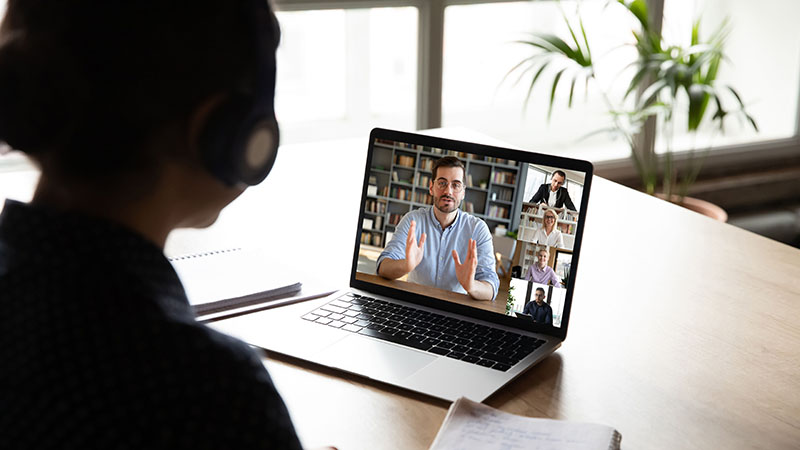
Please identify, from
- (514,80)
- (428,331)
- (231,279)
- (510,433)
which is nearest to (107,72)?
(510,433)

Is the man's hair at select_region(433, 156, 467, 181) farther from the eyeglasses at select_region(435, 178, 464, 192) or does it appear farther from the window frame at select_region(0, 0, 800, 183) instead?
the window frame at select_region(0, 0, 800, 183)

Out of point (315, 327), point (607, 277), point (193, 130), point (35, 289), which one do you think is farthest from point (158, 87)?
point (607, 277)

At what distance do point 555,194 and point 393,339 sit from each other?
0.95 ft

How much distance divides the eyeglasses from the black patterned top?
2.07 ft

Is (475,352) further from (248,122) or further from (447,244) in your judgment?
(248,122)

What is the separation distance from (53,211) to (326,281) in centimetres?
77

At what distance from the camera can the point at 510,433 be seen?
2.93 feet

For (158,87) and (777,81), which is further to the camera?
(777,81)


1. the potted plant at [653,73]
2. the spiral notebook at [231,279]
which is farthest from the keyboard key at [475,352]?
the potted plant at [653,73]

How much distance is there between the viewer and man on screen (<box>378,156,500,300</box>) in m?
1.14

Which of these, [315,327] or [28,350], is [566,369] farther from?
[28,350]

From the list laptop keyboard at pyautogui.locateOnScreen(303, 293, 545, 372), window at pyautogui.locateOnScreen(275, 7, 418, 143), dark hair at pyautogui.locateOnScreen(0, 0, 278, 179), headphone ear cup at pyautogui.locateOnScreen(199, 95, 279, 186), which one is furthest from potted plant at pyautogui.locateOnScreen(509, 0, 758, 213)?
dark hair at pyautogui.locateOnScreen(0, 0, 278, 179)

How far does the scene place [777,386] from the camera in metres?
1.02

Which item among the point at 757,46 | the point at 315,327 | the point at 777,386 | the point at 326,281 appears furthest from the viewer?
the point at 757,46
